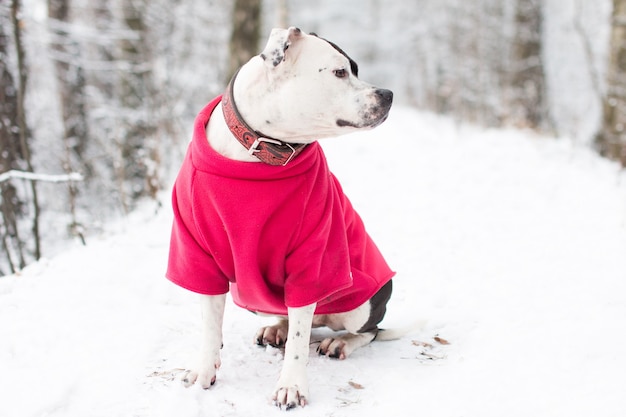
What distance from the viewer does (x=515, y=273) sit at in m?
4.08

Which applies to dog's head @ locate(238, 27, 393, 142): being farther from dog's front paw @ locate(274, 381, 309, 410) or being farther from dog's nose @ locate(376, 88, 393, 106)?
dog's front paw @ locate(274, 381, 309, 410)

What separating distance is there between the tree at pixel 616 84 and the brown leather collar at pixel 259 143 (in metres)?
6.88

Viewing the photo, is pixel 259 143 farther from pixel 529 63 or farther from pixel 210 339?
pixel 529 63

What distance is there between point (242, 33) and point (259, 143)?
25.6ft

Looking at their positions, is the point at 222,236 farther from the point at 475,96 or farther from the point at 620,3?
the point at 475,96

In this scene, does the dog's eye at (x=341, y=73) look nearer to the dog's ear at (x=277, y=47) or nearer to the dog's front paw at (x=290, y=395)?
the dog's ear at (x=277, y=47)

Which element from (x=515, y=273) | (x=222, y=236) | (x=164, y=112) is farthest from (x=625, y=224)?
(x=164, y=112)

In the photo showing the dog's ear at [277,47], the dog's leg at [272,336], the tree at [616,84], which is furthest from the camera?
the tree at [616,84]

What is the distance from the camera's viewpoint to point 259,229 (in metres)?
2.46

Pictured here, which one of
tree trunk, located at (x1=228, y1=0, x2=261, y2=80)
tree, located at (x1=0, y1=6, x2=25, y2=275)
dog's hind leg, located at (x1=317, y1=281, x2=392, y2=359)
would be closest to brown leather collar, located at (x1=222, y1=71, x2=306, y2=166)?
dog's hind leg, located at (x1=317, y1=281, x2=392, y2=359)

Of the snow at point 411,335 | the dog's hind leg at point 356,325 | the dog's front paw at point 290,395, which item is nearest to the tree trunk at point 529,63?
the snow at point 411,335

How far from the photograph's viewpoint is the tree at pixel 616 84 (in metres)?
8.04

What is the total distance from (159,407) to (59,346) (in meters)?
0.82

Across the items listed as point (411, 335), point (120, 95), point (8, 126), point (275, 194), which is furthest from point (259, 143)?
point (120, 95)
